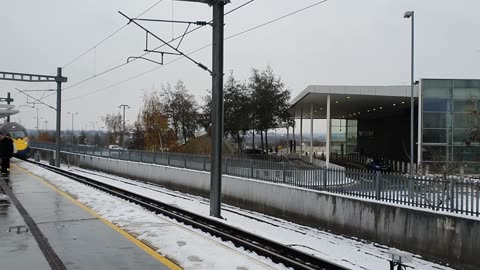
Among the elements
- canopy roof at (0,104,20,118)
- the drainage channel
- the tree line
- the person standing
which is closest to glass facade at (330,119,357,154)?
the tree line

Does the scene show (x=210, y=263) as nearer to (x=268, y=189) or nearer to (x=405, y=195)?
(x=405, y=195)

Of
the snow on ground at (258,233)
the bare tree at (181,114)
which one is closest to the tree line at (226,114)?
the bare tree at (181,114)

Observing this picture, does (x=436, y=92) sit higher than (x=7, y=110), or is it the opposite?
(x=436, y=92)

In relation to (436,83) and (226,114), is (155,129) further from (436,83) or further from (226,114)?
(436,83)

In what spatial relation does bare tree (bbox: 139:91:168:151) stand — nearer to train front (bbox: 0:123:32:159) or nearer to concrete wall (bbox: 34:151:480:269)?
train front (bbox: 0:123:32:159)

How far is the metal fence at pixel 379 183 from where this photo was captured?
11312 millimetres

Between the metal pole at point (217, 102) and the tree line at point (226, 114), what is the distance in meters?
31.7

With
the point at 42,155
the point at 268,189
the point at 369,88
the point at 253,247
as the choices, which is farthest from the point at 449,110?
the point at 42,155

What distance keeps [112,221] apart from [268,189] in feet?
25.3

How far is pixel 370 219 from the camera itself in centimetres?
1327

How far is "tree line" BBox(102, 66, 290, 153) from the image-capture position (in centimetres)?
4797

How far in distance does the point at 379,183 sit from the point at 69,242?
839cm

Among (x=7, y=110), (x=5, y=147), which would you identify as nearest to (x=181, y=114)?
(x=7, y=110)

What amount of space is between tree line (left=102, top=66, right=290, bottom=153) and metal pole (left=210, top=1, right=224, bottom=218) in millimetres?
31677
